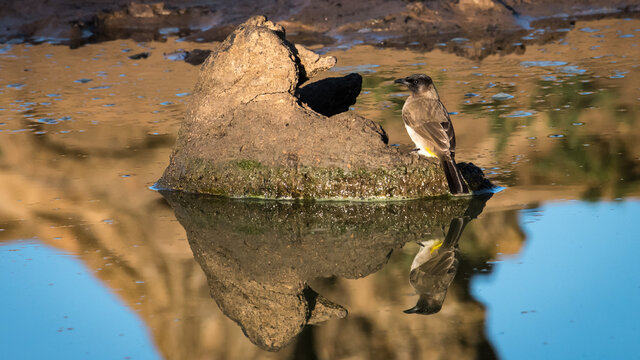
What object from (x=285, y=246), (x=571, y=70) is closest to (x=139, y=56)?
(x=571, y=70)

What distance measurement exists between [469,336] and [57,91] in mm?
8352

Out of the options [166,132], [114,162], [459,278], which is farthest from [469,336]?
[166,132]

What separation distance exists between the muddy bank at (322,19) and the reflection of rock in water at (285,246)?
25.9ft

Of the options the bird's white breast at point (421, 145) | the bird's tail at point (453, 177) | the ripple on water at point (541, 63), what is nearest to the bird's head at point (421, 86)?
the bird's white breast at point (421, 145)

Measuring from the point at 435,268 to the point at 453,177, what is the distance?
1260 millimetres

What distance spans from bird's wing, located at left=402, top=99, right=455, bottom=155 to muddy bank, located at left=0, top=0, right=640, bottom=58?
6998mm

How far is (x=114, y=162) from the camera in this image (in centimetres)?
758

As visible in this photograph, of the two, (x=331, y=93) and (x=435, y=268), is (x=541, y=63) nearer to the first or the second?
(x=331, y=93)

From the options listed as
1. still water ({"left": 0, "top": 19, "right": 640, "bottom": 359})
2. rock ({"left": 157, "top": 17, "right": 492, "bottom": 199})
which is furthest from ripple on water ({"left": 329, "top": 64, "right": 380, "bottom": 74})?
rock ({"left": 157, "top": 17, "right": 492, "bottom": 199})

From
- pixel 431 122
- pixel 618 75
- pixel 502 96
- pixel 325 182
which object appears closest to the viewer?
pixel 325 182

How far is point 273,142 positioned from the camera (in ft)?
21.0

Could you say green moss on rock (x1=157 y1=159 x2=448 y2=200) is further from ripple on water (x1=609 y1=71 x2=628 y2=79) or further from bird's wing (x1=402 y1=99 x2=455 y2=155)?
ripple on water (x1=609 y1=71 x2=628 y2=79)

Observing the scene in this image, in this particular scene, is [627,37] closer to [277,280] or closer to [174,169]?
[174,169]

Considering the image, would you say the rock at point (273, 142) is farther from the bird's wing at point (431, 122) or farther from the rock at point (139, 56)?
the rock at point (139, 56)
